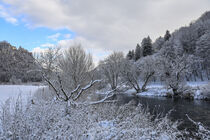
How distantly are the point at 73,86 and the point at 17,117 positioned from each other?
6.94 meters

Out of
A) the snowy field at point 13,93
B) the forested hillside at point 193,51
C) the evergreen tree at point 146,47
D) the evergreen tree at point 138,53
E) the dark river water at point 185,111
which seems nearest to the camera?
the snowy field at point 13,93

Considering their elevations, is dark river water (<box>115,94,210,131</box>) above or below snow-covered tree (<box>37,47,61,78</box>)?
below

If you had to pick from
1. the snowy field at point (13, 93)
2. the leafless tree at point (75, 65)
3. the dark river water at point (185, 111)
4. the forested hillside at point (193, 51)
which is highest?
the forested hillside at point (193, 51)

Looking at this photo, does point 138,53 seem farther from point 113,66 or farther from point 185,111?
point 185,111

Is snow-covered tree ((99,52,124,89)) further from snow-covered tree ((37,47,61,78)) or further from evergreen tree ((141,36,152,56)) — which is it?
evergreen tree ((141,36,152,56))

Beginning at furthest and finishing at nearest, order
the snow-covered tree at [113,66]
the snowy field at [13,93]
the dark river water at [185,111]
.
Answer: the snow-covered tree at [113,66] < the dark river water at [185,111] < the snowy field at [13,93]

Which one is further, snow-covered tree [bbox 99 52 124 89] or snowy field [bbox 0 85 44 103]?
snow-covered tree [bbox 99 52 124 89]

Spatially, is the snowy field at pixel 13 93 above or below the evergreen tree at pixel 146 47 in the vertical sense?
below

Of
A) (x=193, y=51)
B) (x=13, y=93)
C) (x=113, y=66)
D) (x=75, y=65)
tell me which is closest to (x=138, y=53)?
(x=193, y=51)

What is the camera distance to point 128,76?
24.7 m

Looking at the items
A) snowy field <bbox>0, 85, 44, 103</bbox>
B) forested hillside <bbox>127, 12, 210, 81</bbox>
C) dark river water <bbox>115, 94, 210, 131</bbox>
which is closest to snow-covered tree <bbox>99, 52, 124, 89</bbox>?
forested hillside <bbox>127, 12, 210, 81</bbox>

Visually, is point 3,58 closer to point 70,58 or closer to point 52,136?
point 70,58

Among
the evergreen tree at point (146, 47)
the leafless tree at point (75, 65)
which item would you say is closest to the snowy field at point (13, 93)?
the leafless tree at point (75, 65)

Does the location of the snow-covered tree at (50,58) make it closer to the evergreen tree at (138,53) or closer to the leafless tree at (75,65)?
the leafless tree at (75,65)
